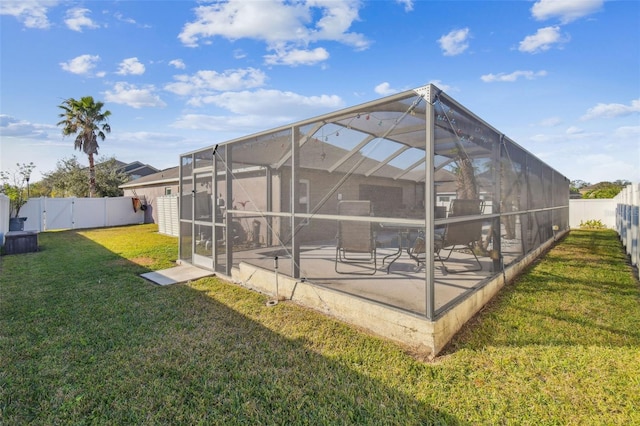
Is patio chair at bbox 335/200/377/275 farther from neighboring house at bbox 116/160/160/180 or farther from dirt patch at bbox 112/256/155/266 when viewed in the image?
neighboring house at bbox 116/160/160/180

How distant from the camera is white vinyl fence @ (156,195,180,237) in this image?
1186cm

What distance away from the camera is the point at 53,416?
1986 mm

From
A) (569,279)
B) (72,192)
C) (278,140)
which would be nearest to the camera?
(278,140)

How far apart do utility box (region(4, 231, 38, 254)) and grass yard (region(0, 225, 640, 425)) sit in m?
5.10

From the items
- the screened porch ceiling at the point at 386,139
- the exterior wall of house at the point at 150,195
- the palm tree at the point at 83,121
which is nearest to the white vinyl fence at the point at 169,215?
the exterior wall of house at the point at 150,195

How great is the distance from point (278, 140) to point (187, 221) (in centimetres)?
338

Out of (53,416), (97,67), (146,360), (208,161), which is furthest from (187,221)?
(97,67)

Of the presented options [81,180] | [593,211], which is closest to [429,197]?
[593,211]

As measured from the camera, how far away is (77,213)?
15.5m

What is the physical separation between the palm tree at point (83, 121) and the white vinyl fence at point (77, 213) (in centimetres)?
465

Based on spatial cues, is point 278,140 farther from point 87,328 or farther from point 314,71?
point 314,71

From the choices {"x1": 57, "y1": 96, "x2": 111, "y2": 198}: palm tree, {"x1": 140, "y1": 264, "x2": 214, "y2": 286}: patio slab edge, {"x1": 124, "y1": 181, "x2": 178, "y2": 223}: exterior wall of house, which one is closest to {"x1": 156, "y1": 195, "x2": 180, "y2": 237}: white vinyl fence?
{"x1": 124, "y1": 181, "x2": 178, "y2": 223}: exterior wall of house

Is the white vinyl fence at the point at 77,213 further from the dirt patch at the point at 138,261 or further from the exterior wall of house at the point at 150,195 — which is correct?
the dirt patch at the point at 138,261

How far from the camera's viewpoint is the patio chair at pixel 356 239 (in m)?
3.75
